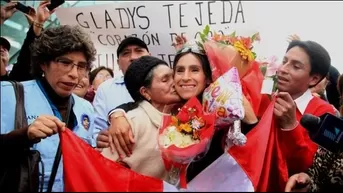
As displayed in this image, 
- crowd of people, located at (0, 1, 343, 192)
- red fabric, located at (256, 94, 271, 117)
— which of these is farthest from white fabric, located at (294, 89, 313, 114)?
red fabric, located at (256, 94, 271, 117)

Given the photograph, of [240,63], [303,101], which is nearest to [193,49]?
[240,63]

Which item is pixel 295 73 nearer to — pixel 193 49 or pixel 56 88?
pixel 193 49

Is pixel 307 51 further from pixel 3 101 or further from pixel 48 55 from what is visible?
pixel 3 101

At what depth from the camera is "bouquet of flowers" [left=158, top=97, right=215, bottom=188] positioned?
7.42 feet

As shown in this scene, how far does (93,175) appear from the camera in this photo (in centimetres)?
201

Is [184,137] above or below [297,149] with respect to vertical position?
above

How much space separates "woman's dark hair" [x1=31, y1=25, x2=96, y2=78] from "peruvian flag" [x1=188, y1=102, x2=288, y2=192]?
1.08 m

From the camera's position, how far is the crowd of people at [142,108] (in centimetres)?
249

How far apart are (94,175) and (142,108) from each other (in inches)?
32.1

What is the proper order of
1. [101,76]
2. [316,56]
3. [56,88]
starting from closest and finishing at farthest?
[56,88], [316,56], [101,76]

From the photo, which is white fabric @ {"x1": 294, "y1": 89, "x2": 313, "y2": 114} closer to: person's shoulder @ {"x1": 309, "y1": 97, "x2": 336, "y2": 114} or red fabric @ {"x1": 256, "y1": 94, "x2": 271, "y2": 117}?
person's shoulder @ {"x1": 309, "y1": 97, "x2": 336, "y2": 114}

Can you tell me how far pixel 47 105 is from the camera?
275 cm

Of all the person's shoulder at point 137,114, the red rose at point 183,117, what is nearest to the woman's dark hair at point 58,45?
the person's shoulder at point 137,114

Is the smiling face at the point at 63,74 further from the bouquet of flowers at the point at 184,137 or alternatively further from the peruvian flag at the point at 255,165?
the peruvian flag at the point at 255,165
